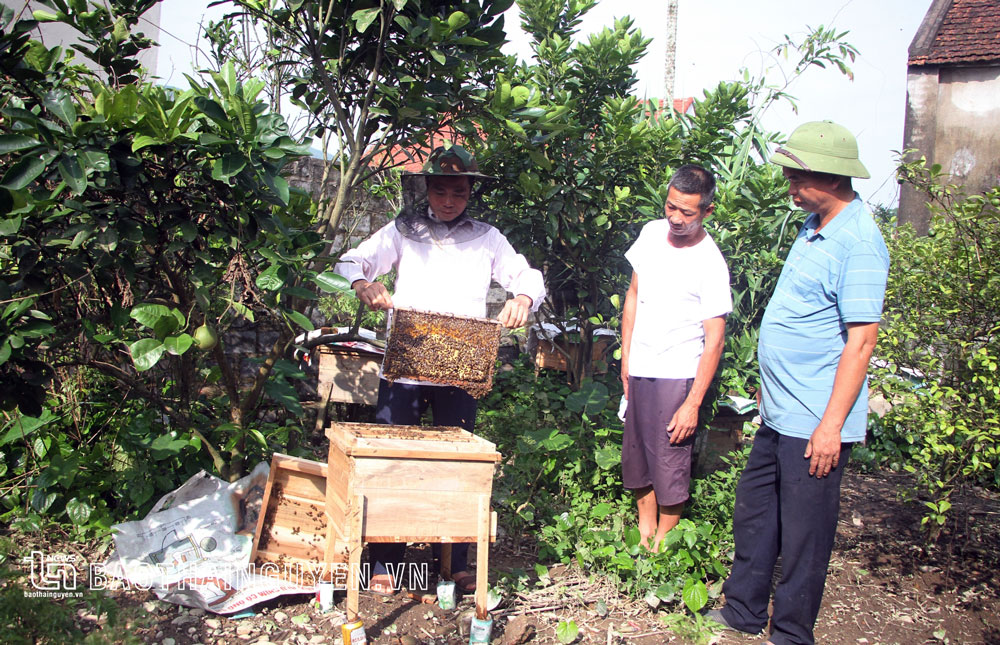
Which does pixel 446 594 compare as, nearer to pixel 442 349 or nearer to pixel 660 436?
pixel 442 349

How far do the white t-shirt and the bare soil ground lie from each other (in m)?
1.07

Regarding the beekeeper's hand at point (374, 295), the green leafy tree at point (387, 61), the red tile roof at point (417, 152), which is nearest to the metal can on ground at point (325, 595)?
the beekeeper's hand at point (374, 295)

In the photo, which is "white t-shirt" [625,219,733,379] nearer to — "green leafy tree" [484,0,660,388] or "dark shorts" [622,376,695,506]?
"dark shorts" [622,376,695,506]

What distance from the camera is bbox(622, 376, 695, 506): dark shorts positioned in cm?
328

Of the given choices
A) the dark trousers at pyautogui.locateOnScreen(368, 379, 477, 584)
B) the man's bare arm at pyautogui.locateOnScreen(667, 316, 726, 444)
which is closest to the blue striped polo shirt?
the man's bare arm at pyautogui.locateOnScreen(667, 316, 726, 444)

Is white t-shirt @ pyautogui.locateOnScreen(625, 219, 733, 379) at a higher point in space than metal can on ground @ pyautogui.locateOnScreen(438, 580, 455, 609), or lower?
higher

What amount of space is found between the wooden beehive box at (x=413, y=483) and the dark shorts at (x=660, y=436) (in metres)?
1.04

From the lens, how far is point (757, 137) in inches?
179

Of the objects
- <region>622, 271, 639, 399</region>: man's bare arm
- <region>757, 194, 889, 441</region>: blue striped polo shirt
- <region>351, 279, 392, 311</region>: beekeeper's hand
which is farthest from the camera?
<region>622, 271, 639, 399</region>: man's bare arm

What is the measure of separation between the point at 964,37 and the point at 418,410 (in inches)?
555

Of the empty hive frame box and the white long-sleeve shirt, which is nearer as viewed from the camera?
the empty hive frame box

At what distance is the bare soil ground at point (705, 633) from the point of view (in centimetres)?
273

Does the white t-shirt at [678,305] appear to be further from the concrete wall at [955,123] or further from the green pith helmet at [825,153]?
the concrete wall at [955,123]

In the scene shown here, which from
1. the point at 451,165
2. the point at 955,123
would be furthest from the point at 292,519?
the point at 955,123
